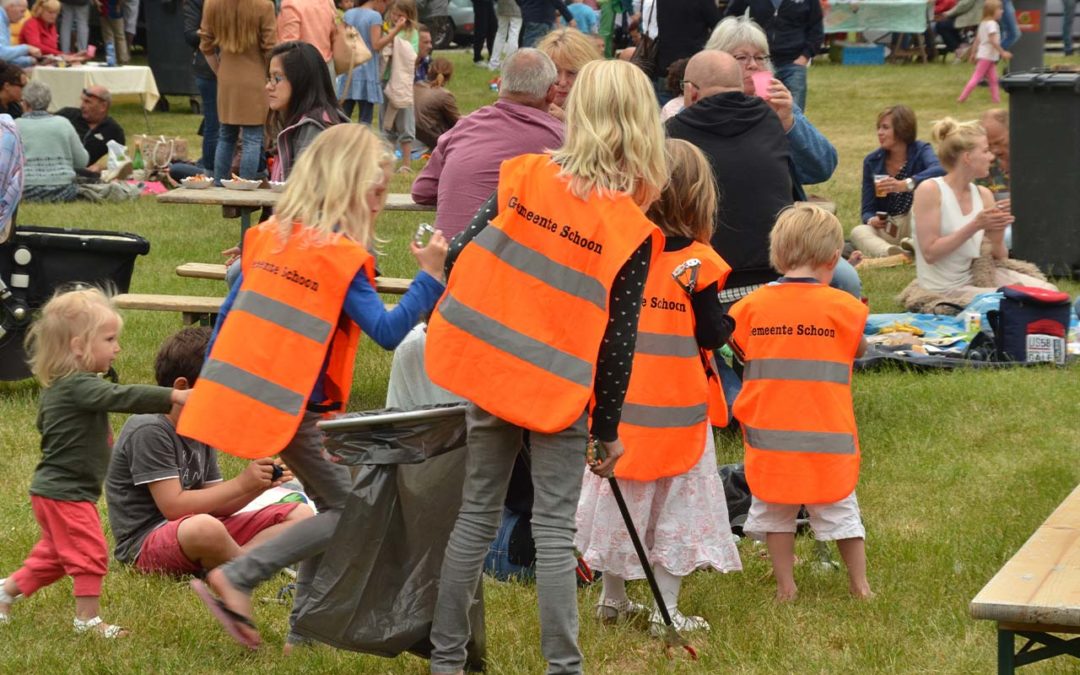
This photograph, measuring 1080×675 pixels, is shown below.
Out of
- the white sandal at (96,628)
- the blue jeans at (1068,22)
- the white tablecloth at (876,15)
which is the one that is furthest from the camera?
the blue jeans at (1068,22)

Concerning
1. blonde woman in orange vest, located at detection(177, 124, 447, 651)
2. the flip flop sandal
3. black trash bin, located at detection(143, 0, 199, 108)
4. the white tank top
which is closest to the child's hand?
blonde woman in orange vest, located at detection(177, 124, 447, 651)

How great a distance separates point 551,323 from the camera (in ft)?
13.3

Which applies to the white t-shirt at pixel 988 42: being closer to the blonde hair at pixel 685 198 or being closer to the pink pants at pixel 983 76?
the pink pants at pixel 983 76

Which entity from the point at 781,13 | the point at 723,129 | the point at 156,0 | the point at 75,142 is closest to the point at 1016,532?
the point at 723,129

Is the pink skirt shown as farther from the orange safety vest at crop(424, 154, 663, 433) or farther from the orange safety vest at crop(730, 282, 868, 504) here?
the orange safety vest at crop(424, 154, 663, 433)

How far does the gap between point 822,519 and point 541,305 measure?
161cm

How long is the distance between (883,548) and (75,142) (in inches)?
414

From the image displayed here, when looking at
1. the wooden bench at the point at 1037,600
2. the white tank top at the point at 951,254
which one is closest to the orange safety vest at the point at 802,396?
the wooden bench at the point at 1037,600

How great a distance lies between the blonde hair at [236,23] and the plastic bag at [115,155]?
10.7ft

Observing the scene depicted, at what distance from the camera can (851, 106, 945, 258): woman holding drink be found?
11.0 meters

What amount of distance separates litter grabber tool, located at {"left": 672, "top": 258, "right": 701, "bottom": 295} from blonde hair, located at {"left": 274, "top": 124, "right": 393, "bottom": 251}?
3.29ft

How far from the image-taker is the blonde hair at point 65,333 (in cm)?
459

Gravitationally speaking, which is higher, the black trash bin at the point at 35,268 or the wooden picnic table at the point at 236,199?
the wooden picnic table at the point at 236,199

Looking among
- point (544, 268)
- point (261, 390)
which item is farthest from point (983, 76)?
point (261, 390)
